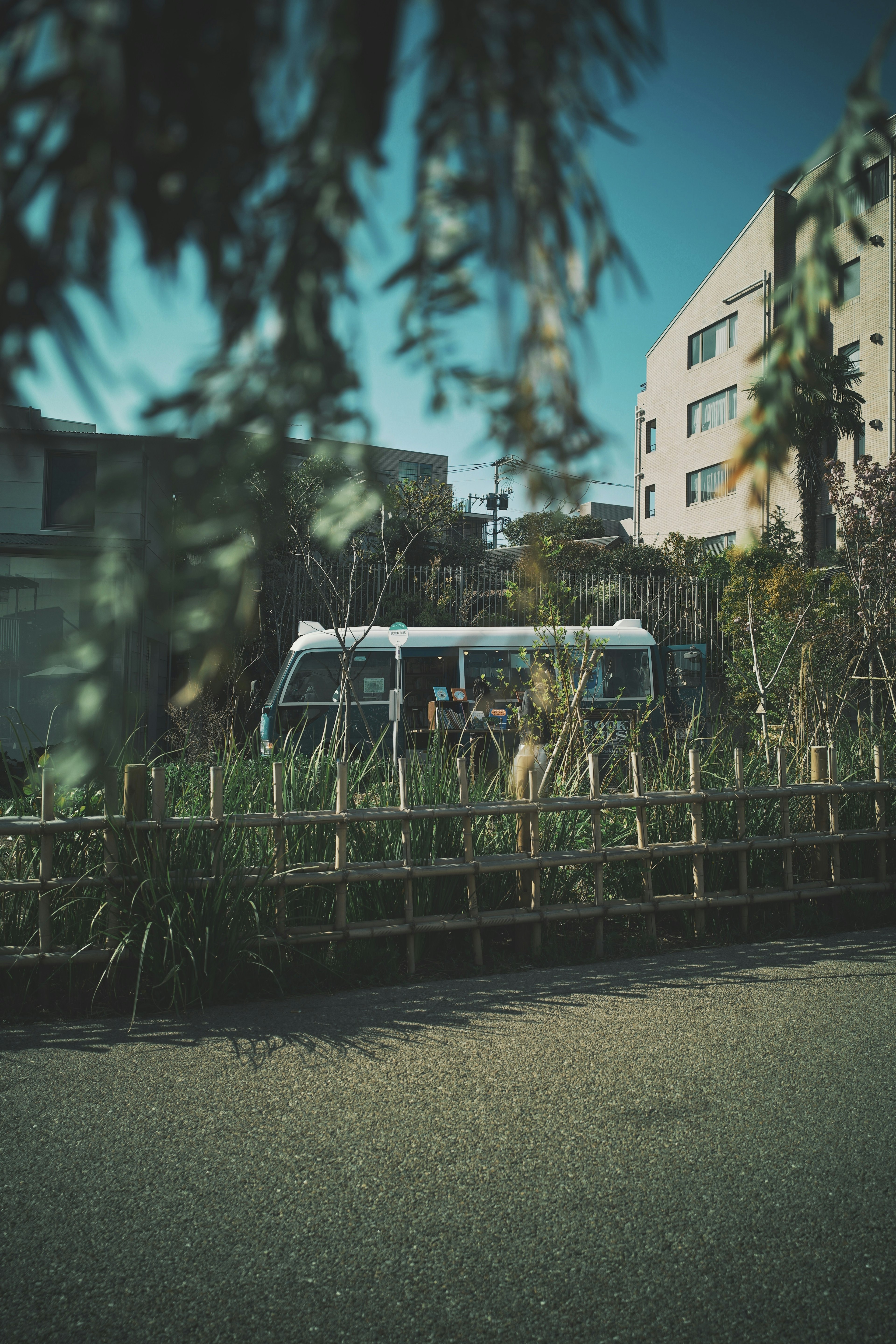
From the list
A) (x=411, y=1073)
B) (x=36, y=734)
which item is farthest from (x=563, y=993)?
(x=36, y=734)

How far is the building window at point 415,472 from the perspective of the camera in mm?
1092

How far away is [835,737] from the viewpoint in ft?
23.8

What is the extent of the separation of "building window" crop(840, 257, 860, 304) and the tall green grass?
3.27 m

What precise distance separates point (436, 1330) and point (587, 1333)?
325 mm

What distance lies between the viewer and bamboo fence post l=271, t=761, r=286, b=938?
164 inches

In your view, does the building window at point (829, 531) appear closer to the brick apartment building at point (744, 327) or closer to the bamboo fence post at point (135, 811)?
the brick apartment building at point (744, 327)

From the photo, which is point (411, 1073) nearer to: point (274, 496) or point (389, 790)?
point (389, 790)

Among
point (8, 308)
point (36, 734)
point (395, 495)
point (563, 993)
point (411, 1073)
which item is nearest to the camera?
point (8, 308)

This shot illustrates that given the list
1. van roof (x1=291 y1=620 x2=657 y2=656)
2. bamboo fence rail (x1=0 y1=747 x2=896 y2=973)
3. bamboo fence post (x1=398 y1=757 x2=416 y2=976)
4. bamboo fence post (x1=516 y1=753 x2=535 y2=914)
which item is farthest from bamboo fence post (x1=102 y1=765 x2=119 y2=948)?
van roof (x1=291 y1=620 x2=657 y2=656)

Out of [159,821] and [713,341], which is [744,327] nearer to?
[713,341]

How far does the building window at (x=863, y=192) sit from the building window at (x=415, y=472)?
54 cm

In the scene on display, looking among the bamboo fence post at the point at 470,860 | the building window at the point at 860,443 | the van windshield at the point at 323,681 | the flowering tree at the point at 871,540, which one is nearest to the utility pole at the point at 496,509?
the bamboo fence post at the point at 470,860

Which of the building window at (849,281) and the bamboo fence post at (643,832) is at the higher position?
the building window at (849,281)

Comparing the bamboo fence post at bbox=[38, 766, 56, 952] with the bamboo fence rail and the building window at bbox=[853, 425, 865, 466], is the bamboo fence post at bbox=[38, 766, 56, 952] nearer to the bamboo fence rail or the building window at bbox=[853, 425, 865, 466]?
the bamboo fence rail
